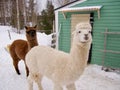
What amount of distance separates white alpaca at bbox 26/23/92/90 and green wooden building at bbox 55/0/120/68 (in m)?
3.24

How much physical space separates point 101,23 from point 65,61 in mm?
3752

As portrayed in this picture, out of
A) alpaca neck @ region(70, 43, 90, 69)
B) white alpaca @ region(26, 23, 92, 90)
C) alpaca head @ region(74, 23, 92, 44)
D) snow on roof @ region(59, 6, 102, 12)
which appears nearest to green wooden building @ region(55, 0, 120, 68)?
snow on roof @ region(59, 6, 102, 12)

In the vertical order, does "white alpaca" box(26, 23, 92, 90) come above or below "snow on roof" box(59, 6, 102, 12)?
below

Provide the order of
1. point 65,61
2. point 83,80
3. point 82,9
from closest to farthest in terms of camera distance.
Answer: point 65,61 → point 83,80 → point 82,9

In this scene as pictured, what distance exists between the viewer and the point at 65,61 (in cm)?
264

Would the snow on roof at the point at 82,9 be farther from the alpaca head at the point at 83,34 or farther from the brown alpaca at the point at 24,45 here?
the alpaca head at the point at 83,34

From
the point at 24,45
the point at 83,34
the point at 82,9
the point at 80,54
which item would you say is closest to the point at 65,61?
the point at 80,54

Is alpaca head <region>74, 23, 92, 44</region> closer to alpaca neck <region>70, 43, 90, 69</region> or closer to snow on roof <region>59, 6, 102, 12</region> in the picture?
alpaca neck <region>70, 43, 90, 69</region>

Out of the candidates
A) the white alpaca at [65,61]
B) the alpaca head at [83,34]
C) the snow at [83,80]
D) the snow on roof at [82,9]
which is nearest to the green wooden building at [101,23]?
the snow on roof at [82,9]

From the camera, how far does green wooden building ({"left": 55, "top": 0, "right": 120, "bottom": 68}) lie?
18.6 feet

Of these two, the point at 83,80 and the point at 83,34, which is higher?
the point at 83,34

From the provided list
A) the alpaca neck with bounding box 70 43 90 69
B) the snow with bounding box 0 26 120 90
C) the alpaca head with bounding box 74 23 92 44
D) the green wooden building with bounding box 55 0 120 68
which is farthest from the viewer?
the green wooden building with bounding box 55 0 120 68

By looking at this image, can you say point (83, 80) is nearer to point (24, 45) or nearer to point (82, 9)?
point (24, 45)

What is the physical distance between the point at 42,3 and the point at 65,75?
30.9 meters
